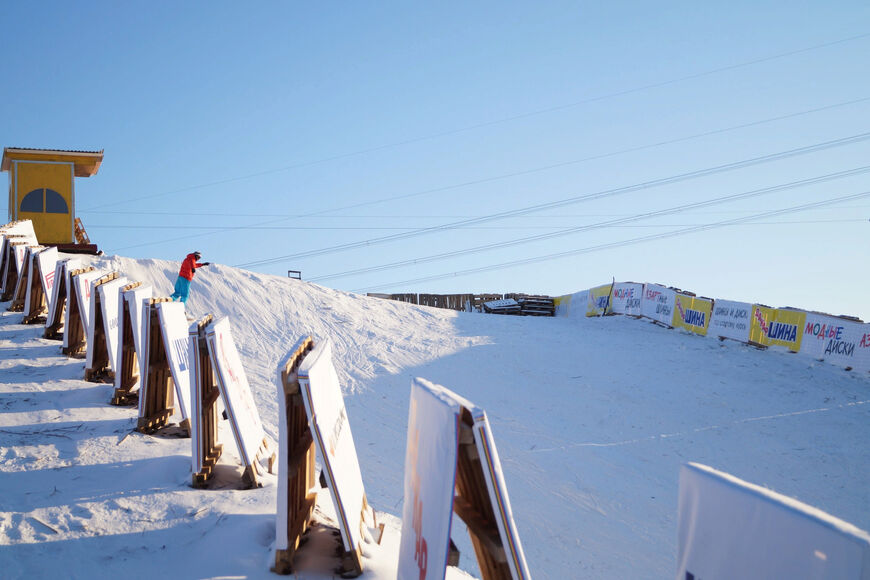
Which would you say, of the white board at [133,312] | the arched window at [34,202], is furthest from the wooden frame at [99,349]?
the arched window at [34,202]

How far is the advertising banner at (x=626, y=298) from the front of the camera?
28766 millimetres

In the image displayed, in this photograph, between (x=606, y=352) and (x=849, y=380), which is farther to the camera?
(x=606, y=352)


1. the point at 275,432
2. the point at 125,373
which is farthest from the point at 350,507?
the point at 275,432

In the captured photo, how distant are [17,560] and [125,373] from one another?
4.20m

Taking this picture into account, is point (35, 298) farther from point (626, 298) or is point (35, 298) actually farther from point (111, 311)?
point (626, 298)

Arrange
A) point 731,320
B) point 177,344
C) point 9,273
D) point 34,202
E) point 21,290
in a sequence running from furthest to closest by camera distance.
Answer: point 34,202
point 731,320
point 9,273
point 21,290
point 177,344

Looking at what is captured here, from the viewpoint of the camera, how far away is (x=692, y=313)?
83.2 ft

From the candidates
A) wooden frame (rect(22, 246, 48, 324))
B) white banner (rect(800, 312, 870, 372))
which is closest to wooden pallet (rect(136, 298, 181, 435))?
wooden frame (rect(22, 246, 48, 324))

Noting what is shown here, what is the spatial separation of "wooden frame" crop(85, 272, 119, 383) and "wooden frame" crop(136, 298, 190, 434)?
193 centimetres

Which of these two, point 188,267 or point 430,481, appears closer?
point 430,481

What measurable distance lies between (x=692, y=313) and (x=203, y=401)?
2237 cm

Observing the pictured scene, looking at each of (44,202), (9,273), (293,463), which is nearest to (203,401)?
(293,463)

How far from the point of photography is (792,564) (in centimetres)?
205

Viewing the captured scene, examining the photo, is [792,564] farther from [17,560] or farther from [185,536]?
[17,560]
